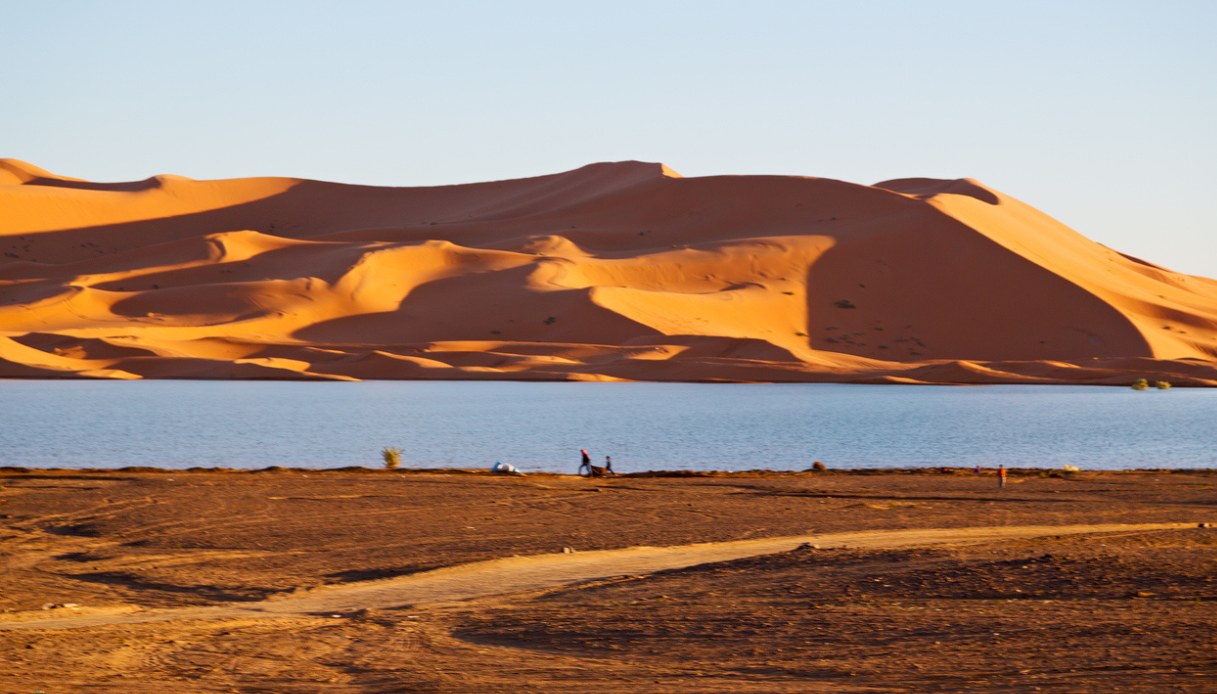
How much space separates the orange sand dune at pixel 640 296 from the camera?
7994cm

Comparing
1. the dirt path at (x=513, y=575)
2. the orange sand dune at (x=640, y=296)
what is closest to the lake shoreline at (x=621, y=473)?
the dirt path at (x=513, y=575)

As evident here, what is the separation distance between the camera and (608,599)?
12.8 metres

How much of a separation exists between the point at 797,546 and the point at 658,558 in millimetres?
1776

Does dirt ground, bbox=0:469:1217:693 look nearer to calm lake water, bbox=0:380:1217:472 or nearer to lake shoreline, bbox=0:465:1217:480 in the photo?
lake shoreline, bbox=0:465:1217:480

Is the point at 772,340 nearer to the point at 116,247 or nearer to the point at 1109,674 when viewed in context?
the point at 116,247

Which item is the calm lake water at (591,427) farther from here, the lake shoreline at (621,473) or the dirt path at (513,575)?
the dirt path at (513,575)

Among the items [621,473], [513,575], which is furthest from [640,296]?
[513,575]

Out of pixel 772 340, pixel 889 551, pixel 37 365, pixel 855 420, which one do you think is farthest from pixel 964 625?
pixel 772 340

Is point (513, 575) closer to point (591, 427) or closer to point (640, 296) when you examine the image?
point (591, 427)

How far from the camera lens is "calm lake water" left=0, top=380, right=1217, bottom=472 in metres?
32.2

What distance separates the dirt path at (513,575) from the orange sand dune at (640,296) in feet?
189

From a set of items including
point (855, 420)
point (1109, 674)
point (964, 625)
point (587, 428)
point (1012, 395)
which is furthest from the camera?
point (1012, 395)

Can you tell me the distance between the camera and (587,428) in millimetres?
40844

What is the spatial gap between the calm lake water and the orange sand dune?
537 inches
